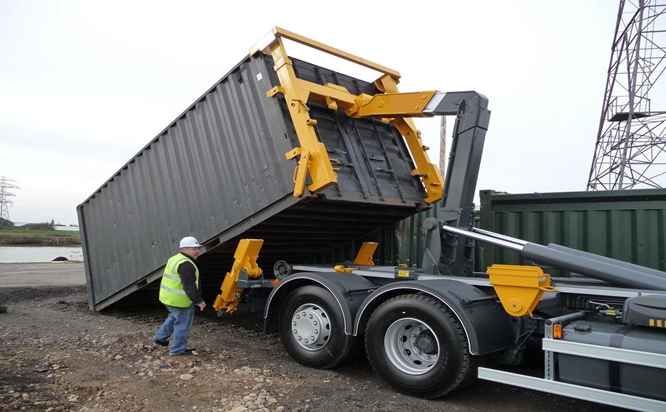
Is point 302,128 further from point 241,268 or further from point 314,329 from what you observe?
point 314,329

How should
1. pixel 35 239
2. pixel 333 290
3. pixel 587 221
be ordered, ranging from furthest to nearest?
pixel 35 239 → pixel 587 221 → pixel 333 290

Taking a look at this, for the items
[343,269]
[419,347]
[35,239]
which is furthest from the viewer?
[35,239]

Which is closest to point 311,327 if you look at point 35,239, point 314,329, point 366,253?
point 314,329

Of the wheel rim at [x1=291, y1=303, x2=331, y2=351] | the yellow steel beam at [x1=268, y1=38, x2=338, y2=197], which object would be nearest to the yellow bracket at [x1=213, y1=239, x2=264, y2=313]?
the wheel rim at [x1=291, y1=303, x2=331, y2=351]

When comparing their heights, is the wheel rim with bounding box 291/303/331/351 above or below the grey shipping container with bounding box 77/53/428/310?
below

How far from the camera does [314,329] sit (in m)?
5.50

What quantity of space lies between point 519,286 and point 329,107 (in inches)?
117

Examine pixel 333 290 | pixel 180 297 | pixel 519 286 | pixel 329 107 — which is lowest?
pixel 180 297

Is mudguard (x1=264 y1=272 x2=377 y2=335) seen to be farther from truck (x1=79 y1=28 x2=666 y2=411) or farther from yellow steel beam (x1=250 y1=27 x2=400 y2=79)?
yellow steel beam (x1=250 y1=27 x2=400 y2=79)

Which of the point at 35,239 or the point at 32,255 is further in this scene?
the point at 35,239

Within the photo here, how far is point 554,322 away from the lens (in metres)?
4.07

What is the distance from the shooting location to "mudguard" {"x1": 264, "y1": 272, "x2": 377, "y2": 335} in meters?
5.21

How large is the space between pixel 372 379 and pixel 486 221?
2685 millimetres

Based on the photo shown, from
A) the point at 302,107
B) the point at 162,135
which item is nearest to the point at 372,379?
the point at 302,107
